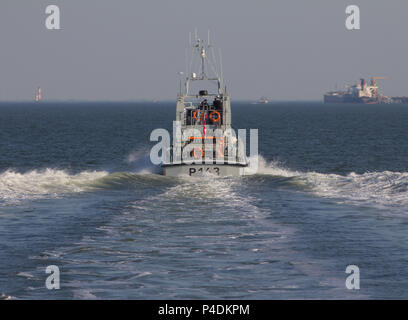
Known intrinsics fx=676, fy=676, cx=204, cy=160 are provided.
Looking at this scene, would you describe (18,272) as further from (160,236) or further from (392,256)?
(392,256)

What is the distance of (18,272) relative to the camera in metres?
13.8

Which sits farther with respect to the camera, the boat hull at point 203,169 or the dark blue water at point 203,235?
the boat hull at point 203,169

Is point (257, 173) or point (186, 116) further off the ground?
point (186, 116)

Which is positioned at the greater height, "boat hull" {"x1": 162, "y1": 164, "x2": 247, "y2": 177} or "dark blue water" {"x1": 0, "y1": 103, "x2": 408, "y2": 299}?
"boat hull" {"x1": 162, "y1": 164, "x2": 247, "y2": 177}

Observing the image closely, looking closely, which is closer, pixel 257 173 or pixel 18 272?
pixel 18 272

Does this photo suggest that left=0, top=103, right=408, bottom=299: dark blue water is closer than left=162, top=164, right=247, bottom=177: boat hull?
Yes

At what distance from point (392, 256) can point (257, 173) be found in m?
17.9

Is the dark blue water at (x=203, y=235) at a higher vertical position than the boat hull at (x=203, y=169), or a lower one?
lower

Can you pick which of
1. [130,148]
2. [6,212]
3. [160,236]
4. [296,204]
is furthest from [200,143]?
[130,148]

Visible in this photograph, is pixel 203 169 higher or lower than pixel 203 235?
higher

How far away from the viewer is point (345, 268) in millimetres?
14250

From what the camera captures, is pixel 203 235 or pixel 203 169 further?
pixel 203 169
